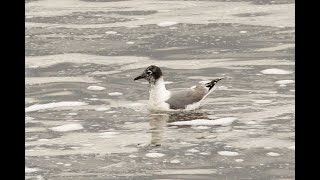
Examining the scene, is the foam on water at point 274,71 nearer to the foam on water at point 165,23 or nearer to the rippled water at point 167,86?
the rippled water at point 167,86

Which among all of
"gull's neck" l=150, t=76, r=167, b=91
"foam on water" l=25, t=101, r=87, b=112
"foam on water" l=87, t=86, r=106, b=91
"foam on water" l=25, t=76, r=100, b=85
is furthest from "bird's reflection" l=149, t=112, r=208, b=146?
"foam on water" l=25, t=76, r=100, b=85

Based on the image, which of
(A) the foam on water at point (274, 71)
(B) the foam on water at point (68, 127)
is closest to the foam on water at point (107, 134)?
(B) the foam on water at point (68, 127)

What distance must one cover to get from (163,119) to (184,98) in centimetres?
58

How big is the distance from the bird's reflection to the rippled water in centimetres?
1

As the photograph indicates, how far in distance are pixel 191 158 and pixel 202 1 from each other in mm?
10812

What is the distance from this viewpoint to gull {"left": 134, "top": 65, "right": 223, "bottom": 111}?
44.2 ft

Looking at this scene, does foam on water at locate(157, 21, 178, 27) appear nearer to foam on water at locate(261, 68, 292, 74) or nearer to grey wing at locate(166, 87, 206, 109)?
foam on water at locate(261, 68, 292, 74)

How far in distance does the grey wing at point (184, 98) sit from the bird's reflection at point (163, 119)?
0.38ft

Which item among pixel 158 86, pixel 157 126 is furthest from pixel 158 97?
pixel 157 126

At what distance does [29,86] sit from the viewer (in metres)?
15.0

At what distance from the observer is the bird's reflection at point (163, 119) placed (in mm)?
12164

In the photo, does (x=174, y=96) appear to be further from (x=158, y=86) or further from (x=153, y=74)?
(x=153, y=74)

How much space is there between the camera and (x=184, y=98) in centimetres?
1352

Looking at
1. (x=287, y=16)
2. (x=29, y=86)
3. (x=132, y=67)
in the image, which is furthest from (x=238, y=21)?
(x=29, y=86)
